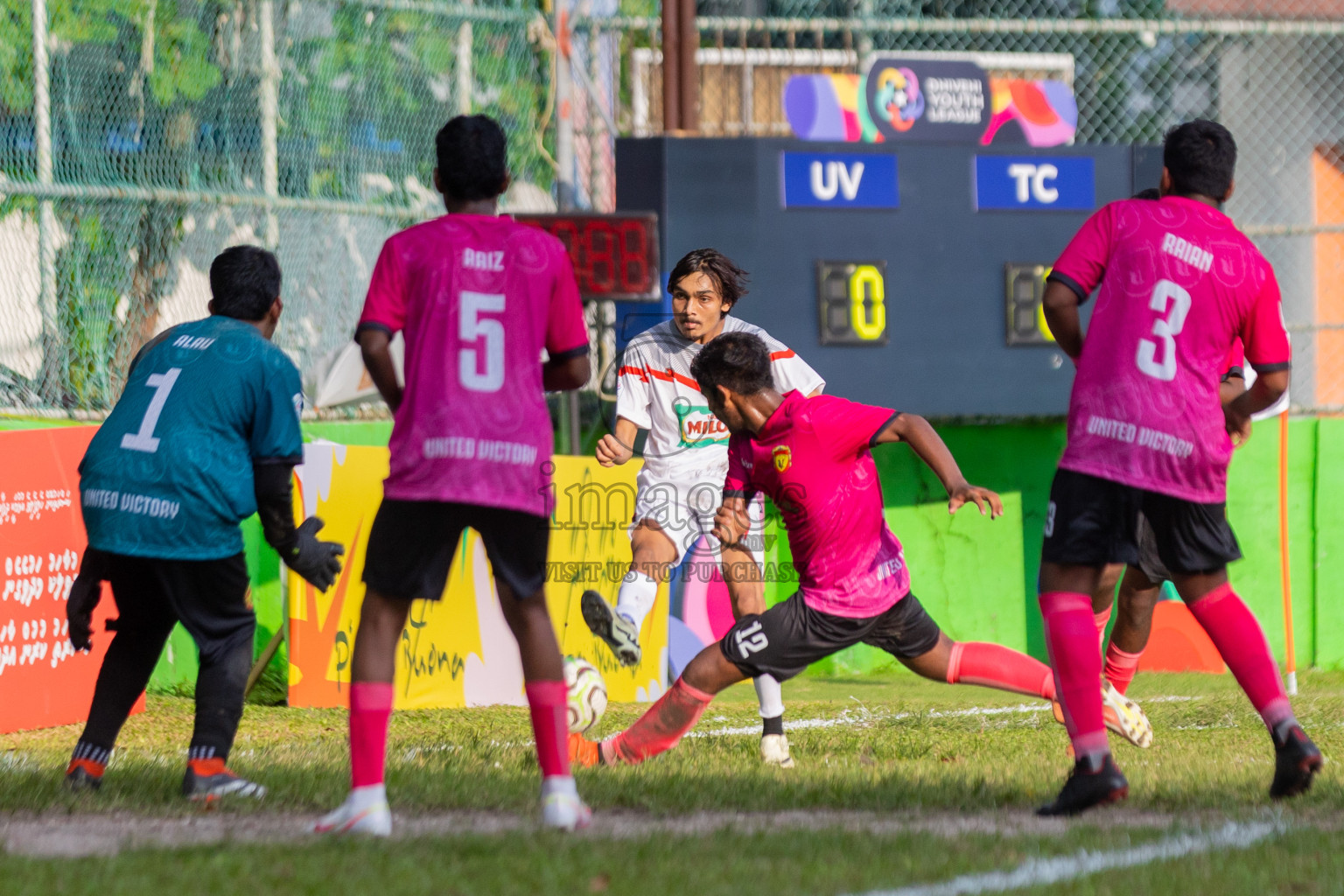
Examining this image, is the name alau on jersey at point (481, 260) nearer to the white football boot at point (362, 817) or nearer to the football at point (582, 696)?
the white football boot at point (362, 817)

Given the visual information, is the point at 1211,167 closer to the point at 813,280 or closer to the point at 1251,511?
the point at 813,280

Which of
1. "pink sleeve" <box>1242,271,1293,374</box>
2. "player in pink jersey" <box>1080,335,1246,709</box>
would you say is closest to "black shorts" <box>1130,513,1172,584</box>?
"player in pink jersey" <box>1080,335,1246,709</box>

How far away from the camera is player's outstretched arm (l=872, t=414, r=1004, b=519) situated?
4789 millimetres

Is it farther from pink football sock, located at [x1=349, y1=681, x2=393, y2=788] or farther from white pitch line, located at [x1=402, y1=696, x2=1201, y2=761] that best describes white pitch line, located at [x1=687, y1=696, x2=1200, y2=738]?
pink football sock, located at [x1=349, y1=681, x2=393, y2=788]

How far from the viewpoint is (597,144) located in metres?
12.5

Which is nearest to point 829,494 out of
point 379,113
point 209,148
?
point 209,148

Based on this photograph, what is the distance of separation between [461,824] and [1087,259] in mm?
2362

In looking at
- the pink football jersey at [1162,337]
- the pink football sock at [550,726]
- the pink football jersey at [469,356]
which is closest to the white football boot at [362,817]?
the pink football sock at [550,726]

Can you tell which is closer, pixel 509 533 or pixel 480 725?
pixel 509 533

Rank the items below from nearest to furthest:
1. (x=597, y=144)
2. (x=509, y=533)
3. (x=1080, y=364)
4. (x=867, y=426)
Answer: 1. (x=509, y=533)
2. (x=1080, y=364)
3. (x=867, y=426)
4. (x=597, y=144)

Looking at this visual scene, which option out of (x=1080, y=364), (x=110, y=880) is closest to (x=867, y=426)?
(x=1080, y=364)

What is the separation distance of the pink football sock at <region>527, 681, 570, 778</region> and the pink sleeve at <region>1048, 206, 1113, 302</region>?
1.84m

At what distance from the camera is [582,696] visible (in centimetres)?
561

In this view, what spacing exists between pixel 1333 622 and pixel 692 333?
7.06 meters
